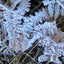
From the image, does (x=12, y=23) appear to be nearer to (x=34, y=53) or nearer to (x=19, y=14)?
(x=19, y=14)

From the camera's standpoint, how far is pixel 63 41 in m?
0.98

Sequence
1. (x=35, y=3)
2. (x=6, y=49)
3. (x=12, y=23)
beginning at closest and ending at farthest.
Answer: (x=12, y=23), (x=6, y=49), (x=35, y=3)

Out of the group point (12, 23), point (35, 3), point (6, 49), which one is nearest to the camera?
point (12, 23)

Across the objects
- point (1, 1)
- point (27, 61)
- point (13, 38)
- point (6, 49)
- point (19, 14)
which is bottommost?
point (27, 61)

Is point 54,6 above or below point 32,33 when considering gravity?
above

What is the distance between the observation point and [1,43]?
0.99 metres

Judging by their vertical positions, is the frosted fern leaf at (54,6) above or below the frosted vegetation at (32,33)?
above

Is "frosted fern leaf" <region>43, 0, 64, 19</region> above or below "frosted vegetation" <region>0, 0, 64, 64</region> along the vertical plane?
above

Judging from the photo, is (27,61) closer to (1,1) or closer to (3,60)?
(3,60)

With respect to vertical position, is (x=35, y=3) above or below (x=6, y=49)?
above

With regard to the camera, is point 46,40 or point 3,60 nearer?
point 46,40

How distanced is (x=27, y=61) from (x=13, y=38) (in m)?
0.28

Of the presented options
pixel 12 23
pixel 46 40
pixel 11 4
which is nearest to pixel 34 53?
pixel 46 40

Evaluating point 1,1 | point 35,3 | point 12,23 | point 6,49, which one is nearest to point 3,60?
point 6,49
